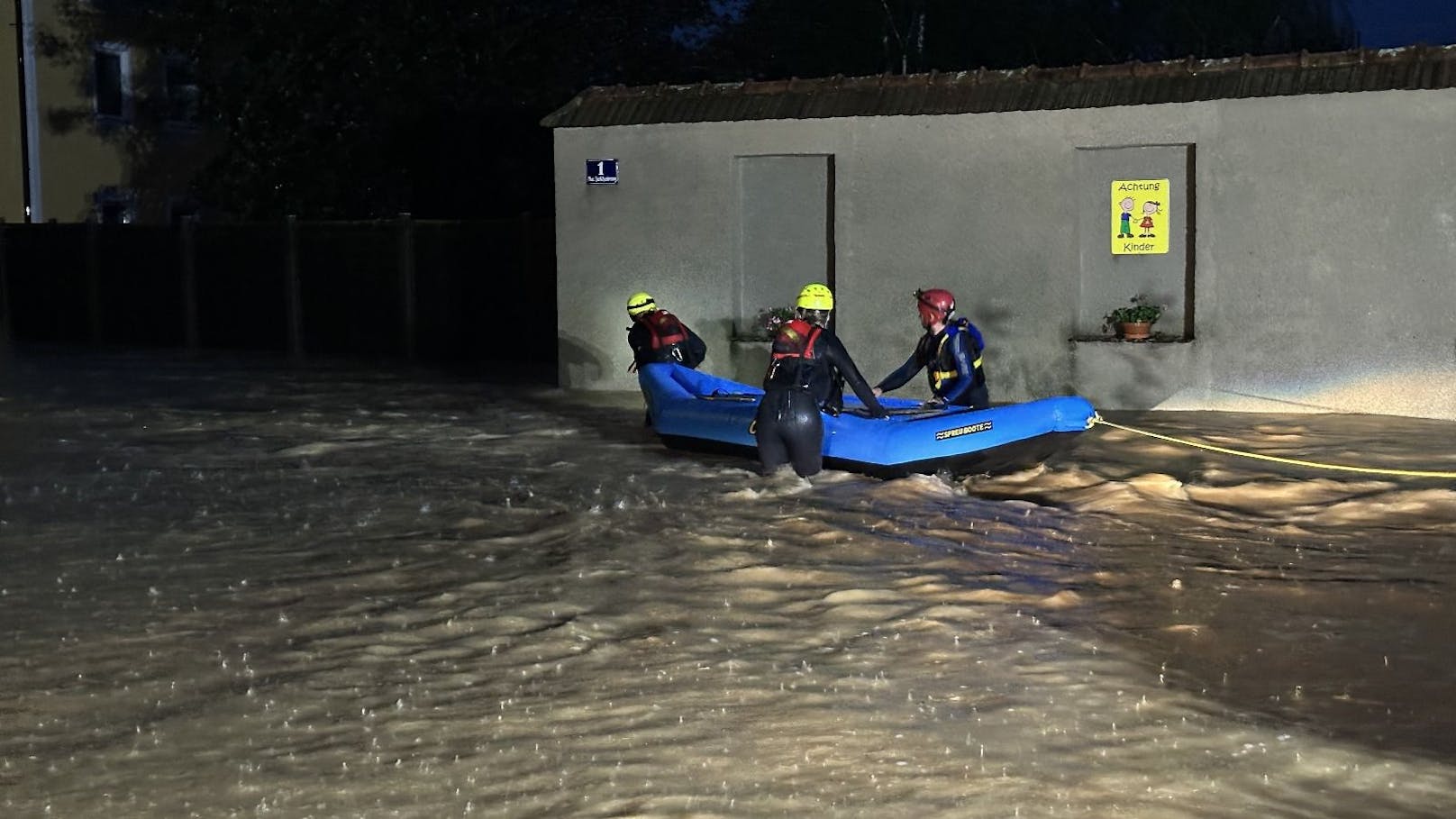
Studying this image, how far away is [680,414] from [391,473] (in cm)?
221

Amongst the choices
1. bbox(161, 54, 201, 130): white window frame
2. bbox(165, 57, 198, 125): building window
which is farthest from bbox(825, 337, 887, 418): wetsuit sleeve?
bbox(165, 57, 198, 125): building window

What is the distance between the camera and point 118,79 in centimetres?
3516

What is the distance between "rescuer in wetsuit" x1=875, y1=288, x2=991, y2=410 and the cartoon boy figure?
12.3 ft

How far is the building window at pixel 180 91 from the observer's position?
3591 centimetres

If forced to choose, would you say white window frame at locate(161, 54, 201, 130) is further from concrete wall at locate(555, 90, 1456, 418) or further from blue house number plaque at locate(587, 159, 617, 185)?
concrete wall at locate(555, 90, 1456, 418)

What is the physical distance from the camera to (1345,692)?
7.23 meters

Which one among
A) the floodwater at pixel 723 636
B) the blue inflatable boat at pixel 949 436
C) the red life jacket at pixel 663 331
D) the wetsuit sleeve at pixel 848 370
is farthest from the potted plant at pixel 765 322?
the wetsuit sleeve at pixel 848 370

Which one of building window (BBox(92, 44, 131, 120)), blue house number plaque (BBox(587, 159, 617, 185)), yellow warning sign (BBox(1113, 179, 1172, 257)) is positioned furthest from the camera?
building window (BBox(92, 44, 131, 120))

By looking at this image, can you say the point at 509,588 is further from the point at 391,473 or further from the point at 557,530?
the point at 391,473

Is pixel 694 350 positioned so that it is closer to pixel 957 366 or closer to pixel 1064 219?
pixel 957 366

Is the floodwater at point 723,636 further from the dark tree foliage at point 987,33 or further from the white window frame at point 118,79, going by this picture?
the dark tree foliage at point 987,33

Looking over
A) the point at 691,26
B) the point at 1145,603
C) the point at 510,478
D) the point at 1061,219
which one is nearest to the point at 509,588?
the point at 1145,603

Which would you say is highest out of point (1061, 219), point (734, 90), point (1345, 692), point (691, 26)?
A: point (691, 26)

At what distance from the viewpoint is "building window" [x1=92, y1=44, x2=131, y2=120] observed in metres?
34.9
